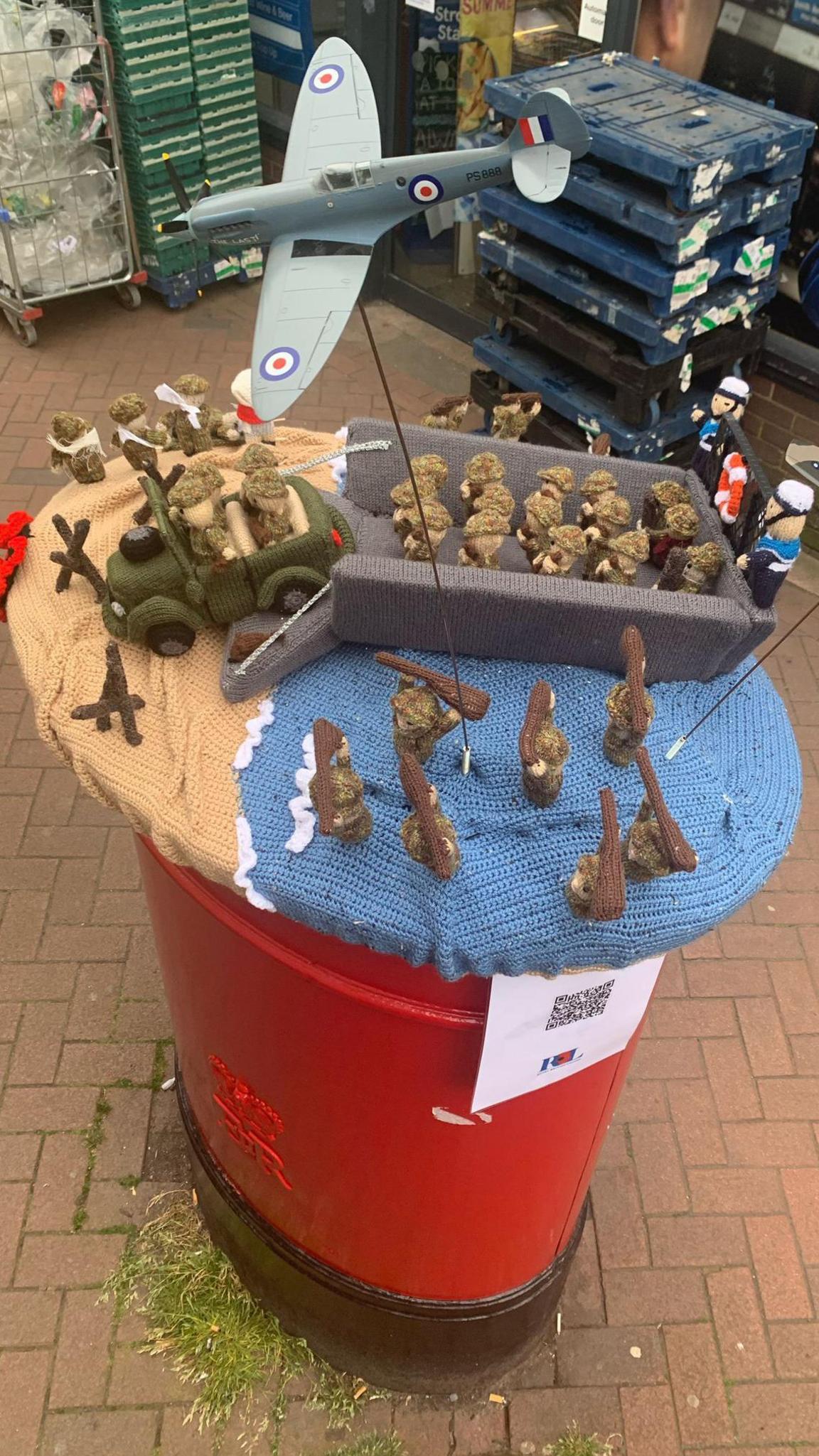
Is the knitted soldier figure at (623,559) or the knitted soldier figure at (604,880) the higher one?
the knitted soldier figure at (623,559)

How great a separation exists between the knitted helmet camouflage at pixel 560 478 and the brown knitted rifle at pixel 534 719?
56 cm

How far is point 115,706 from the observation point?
1.63 metres

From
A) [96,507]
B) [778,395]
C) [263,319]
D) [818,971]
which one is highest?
[263,319]

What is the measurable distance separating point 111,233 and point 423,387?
2.03 meters

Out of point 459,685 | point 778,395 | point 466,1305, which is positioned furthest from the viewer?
point 778,395

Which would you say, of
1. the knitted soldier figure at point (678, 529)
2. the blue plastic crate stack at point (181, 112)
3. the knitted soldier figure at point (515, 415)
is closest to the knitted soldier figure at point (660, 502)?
the knitted soldier figure at point (678, 529)

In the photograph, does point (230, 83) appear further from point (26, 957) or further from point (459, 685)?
point (459, 685)

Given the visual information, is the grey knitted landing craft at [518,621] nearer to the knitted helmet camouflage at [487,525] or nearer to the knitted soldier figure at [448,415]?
the knitted helmet camouflage at [487,525]

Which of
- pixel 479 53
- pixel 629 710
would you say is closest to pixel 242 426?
pixel 629 710

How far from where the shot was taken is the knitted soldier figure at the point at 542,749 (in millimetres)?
1450

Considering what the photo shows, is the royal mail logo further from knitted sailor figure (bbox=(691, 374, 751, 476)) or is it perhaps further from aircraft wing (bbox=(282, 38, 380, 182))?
aircraft wing (bbox=(282, 38, 380, 182))

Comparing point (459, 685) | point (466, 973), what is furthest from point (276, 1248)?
point (459, 685)

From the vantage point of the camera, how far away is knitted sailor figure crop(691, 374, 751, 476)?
1983 millimetres

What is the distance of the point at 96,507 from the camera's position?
204cm
